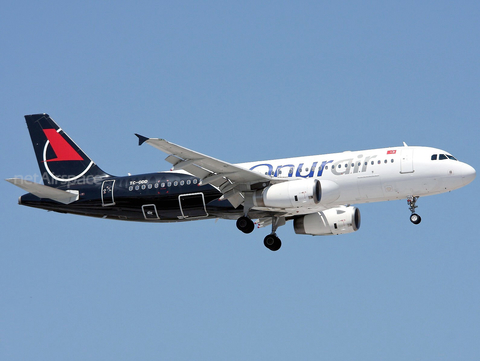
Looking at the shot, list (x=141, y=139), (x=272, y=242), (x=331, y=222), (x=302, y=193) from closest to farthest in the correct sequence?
(x=141, y=139) < (x=302, y=193) < (x=272, y=242) < (x=331, y=222)

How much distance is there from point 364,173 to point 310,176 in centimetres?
281

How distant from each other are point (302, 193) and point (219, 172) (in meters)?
4.34

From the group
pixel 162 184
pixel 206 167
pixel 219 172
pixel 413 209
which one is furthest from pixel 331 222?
pixel 162 184

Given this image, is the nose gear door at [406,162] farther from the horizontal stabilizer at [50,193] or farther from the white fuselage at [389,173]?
the horizontal stabilizer at [50,193]

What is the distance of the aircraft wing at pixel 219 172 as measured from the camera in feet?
112

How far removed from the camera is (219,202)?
38.5 meters

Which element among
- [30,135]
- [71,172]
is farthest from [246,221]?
[30,135]

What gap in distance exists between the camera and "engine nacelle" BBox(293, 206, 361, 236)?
1606 inches

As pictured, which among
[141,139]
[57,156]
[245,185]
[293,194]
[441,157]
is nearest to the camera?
[141,139]

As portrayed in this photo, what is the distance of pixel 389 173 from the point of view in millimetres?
36219

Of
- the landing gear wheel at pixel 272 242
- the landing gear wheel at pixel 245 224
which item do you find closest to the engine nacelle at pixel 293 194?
the landing gear wheel at pixel 245 224

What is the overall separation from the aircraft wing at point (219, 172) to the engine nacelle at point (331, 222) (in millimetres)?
4868

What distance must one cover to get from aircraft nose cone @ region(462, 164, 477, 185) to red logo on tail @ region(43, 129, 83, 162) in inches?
856

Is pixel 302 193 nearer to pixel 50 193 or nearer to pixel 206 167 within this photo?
pixel 206 167
